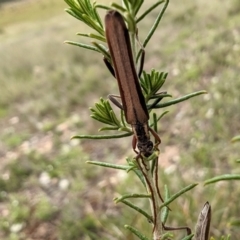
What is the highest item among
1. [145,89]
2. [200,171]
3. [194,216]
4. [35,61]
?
[35,61]

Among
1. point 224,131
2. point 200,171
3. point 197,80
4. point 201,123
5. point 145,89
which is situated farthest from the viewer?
point 197,80

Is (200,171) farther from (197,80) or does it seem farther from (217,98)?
(197,80)

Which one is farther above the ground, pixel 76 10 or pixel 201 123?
pixel 201 123

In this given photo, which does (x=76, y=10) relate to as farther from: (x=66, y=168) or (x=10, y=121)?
(x=10, y=121)

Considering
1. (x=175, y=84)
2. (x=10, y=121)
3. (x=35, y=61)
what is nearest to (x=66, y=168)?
(x=175, y=84)

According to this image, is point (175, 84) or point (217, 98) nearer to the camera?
point (217, 98)

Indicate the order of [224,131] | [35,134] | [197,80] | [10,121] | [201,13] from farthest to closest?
[201,13] < [10,121] < [35,134] < [197,80] < [224,131]
